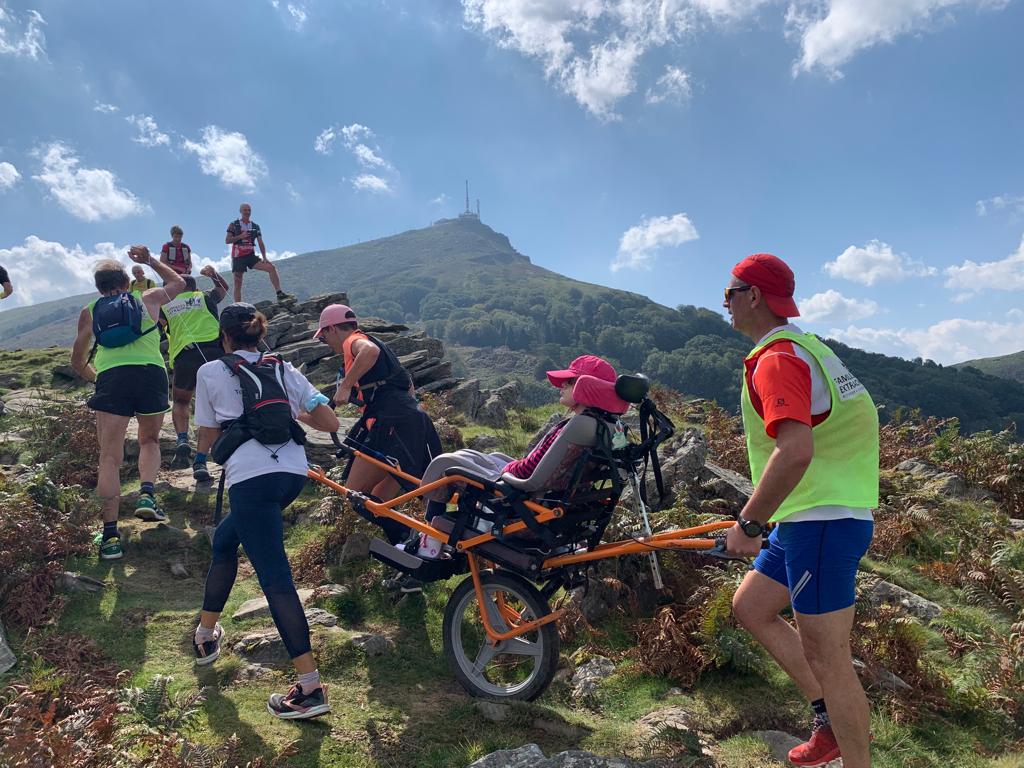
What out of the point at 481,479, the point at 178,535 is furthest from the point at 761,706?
the point at 178,535

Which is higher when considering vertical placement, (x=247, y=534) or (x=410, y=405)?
(x=410, y=405)

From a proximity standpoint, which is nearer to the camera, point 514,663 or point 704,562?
point 514,663

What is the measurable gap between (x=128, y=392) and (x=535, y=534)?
486 centimetres

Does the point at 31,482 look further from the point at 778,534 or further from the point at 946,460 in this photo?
the point at 946,460

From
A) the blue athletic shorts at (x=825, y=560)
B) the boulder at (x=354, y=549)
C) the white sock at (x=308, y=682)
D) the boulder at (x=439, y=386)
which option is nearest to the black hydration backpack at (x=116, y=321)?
the boulder at (x=354, y=549)

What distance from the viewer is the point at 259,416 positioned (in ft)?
14.0

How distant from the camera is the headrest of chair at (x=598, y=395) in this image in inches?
176

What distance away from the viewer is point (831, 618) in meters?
3.06

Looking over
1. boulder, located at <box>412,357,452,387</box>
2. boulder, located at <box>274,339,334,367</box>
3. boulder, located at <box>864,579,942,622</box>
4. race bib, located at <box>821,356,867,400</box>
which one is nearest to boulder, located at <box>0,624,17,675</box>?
race bib, located at <box>821,356,867,400</box>

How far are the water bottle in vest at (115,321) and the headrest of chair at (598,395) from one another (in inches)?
192

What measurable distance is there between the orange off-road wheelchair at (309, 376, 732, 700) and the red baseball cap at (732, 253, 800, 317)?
3.74 feet

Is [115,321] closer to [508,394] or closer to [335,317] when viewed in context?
[335,317]

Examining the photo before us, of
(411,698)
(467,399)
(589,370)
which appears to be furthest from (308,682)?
(467,399)

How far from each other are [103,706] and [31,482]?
15.0 ft
